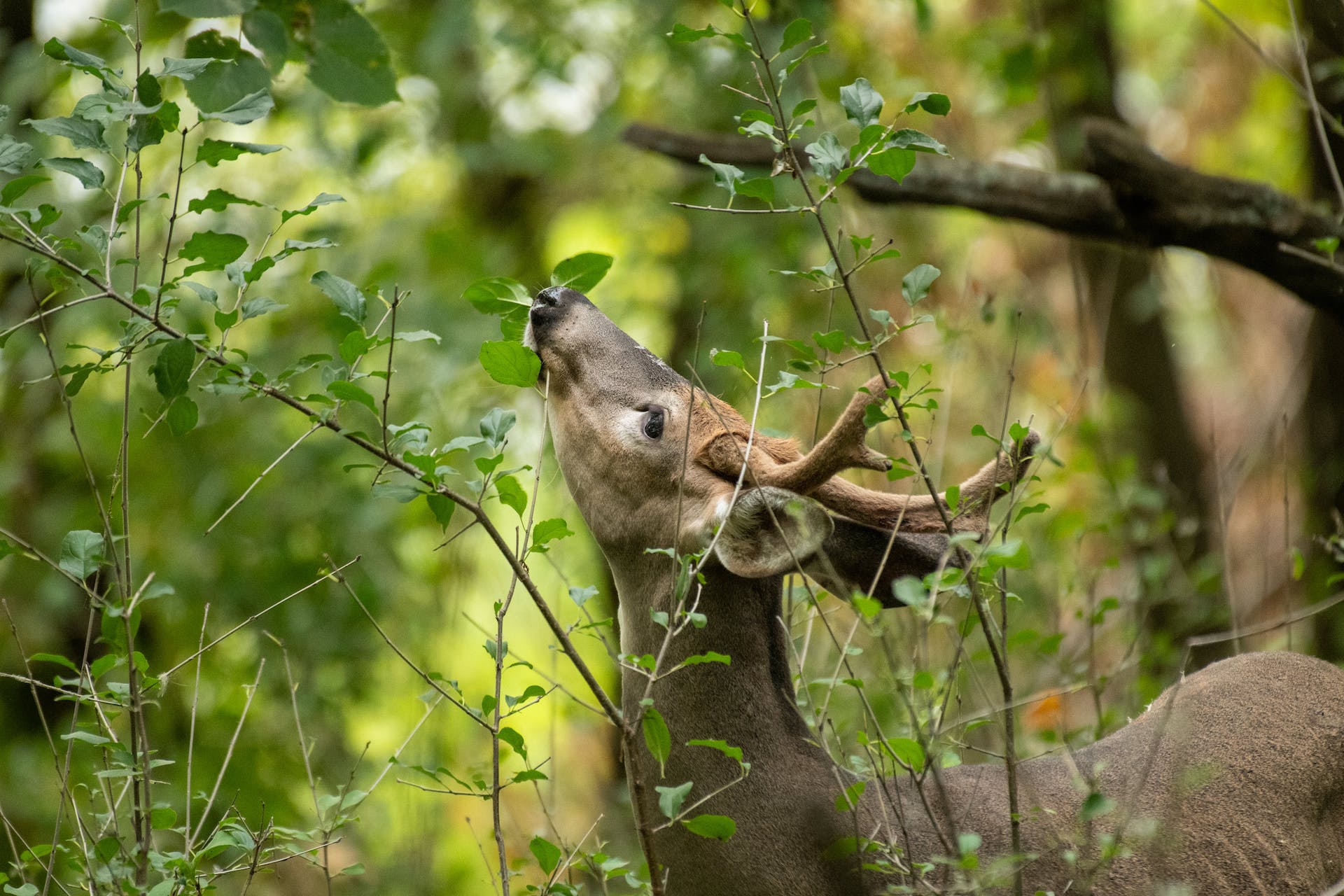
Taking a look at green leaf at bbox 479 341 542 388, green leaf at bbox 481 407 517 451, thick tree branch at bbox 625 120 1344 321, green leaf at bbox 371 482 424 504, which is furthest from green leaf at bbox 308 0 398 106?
thick tree branch at bbox 625 120 1344 321

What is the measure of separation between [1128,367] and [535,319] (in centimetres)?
584

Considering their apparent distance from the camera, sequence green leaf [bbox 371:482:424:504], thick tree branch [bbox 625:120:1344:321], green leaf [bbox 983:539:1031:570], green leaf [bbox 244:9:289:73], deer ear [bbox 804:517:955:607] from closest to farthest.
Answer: green leaf [bbox 983:539:1031:570] < green leaf [bbox 244:9:289:73] < green leaf [bbox 371:482:424:504] < deer ear [bbox 804:517:955:607] < thick tree branch [bbox 625:120:1344:321]

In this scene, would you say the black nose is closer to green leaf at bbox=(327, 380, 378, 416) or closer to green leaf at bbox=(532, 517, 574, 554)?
green leaf at bbox=(532, 517, 574, 554)

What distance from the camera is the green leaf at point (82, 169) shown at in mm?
2535

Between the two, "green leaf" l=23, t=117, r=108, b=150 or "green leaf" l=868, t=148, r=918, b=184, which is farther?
"green leaf" l=868, t=148, r=918, b=184

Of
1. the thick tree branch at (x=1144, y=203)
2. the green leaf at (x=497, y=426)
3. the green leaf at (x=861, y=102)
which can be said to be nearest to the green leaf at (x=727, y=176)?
the green leaf at (x=861, y=102)

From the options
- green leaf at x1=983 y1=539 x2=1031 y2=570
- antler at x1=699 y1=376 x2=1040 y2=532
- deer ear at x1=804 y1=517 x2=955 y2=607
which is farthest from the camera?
deer ear at x1=804 y1=517 x2=955 y2=607

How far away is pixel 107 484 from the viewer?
21.5 feet

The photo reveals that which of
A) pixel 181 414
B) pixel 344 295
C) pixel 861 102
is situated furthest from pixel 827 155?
pixel 181 414

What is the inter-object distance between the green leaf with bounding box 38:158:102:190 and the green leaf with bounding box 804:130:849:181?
1514 mm

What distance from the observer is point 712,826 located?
268 cm

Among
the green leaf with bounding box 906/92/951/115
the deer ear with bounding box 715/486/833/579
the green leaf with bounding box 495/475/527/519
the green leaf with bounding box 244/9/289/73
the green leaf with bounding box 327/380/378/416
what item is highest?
the green leaf with bounding box 906/92/951/115

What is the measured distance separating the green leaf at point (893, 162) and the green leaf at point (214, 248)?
55.5 inches

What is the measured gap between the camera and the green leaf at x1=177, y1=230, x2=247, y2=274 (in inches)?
104
